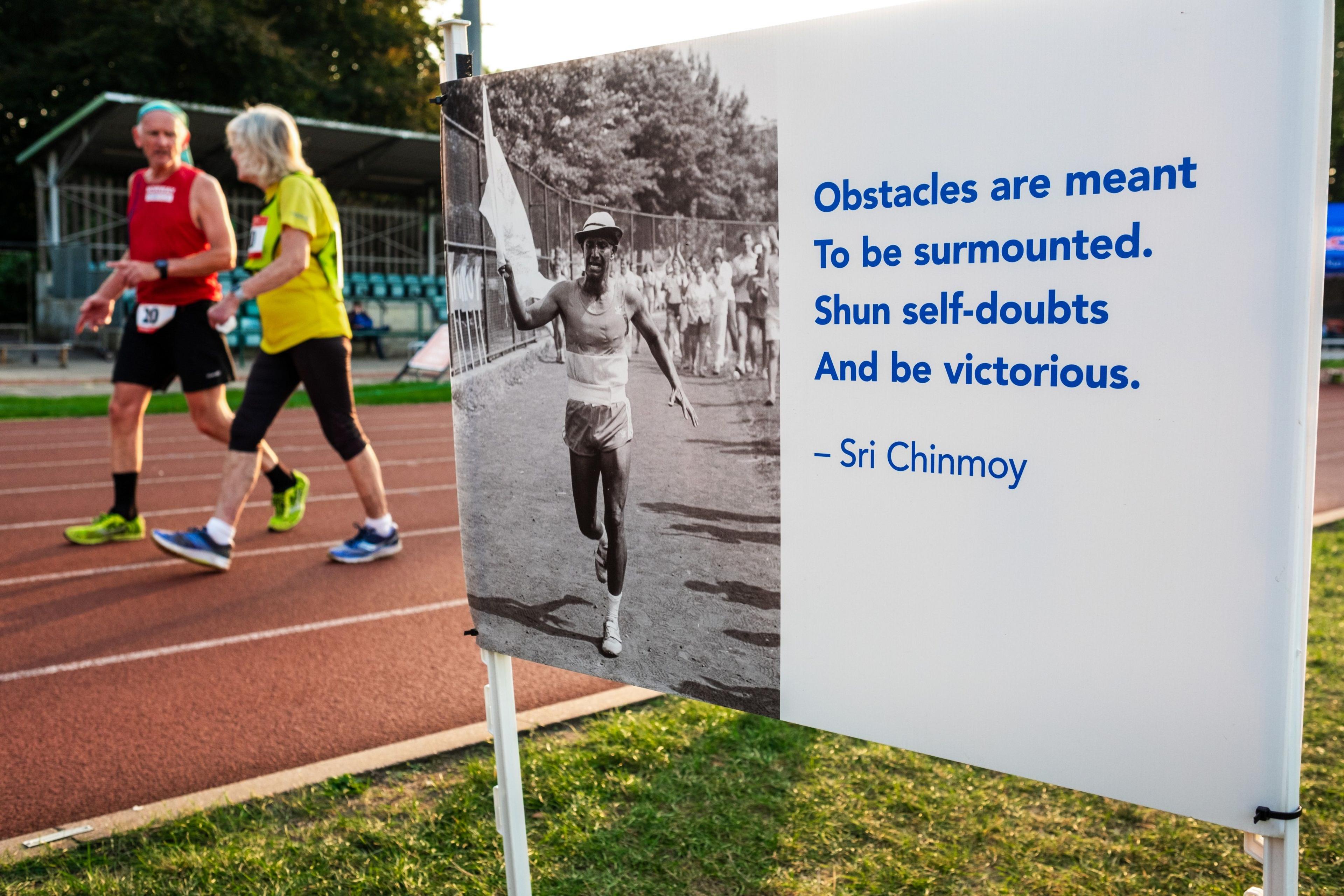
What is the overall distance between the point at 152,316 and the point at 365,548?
161cm

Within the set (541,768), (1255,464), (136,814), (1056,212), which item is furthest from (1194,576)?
(136,814)

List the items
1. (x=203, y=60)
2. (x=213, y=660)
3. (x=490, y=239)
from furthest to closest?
(x=203, y=60)
(x=213, y=660)
(x=490, y=239)

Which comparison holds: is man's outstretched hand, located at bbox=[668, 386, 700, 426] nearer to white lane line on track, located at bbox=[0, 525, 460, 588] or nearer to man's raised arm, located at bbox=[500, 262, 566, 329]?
man's raised arm, located at bbox=[500, 262, 566, 329]

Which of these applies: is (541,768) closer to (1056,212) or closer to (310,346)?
(1056,212)

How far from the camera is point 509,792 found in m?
2.33

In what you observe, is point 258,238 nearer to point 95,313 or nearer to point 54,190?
point 95,313

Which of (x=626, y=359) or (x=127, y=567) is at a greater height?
(x=626, y=359)

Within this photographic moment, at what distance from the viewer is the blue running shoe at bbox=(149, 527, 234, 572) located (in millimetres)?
5227

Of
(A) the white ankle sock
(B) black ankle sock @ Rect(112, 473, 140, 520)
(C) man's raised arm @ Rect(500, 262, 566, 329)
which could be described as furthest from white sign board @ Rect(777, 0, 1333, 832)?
(B) black ankle sock @ Rect(112, 473, 140, 520)

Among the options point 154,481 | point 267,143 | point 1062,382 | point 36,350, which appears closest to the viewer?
point 1062,382

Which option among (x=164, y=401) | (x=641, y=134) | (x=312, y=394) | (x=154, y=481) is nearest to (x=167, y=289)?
(x=312, y=394)

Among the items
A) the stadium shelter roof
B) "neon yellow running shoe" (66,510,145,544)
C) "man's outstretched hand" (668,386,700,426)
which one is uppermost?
the stadium shelter roof

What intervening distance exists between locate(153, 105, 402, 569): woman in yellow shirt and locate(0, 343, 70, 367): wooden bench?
59.0 ft

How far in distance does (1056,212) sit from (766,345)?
1.70ft
